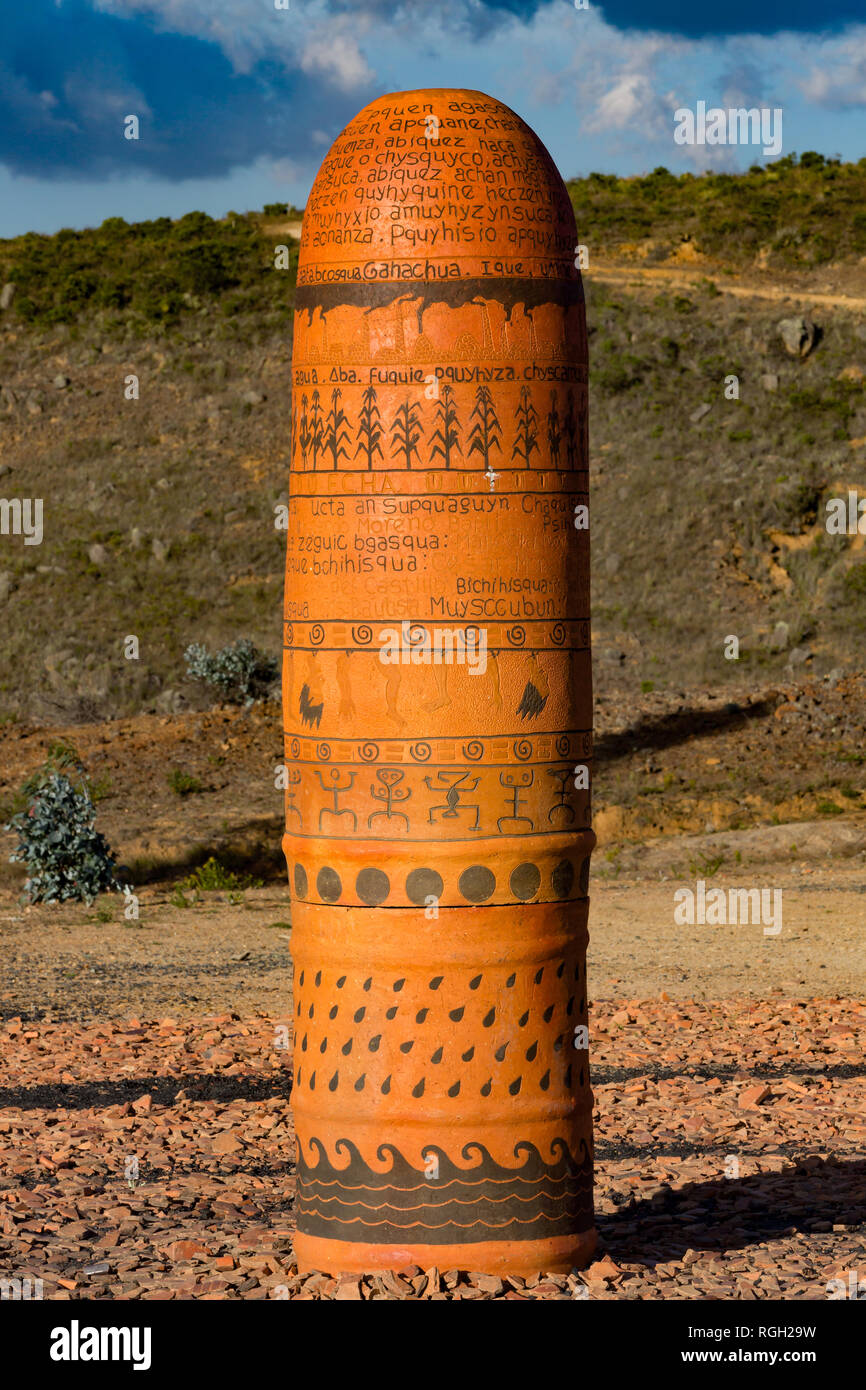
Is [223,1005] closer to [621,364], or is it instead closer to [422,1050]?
[422,1050]

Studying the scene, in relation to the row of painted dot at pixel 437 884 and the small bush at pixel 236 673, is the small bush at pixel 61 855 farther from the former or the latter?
the row of painted dot at pixel 437 884

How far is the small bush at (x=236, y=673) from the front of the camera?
22.8 metres

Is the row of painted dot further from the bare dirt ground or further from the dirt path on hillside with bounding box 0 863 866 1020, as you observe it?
the dirt path on hillside with bounding box 0 863 866 1020

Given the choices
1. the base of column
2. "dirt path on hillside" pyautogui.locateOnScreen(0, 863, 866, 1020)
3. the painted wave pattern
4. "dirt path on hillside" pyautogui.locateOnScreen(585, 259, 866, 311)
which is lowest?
"dirt path on hillside" pyautogui.locateOnScreen(0, 863, 866, 1020)

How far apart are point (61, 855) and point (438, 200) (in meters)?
10.9

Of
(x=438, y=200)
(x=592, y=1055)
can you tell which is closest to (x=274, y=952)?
(x=592, y=1055)

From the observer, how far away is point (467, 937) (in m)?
4.53

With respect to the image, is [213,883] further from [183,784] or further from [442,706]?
[442,706]

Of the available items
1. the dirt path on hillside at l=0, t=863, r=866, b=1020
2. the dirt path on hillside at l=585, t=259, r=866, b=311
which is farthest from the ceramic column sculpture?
the dirt path on hillside at l=585, t=259, r=866, b=311

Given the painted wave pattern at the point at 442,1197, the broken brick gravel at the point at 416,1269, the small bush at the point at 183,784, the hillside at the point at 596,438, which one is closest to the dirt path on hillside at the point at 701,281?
the hillside at the point at 596,438

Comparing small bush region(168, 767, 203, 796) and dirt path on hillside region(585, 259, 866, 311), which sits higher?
dirt path on hillside region(585, 259, 866, 311)

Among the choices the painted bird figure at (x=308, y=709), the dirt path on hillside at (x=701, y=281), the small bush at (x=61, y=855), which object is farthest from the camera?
the dirt path on hillside at (x=701, y=281)

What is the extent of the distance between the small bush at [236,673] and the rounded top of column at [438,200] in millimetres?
18028

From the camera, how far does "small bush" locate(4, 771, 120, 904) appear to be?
1445 centimetres
